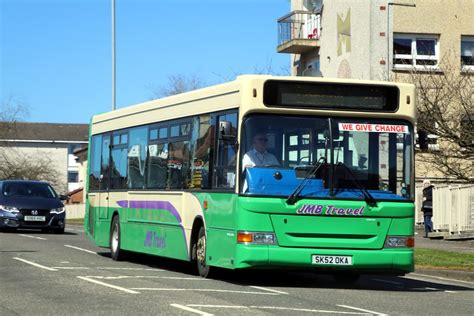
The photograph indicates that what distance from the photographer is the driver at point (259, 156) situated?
15623 millimetres

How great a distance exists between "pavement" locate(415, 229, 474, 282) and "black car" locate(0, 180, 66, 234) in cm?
1057

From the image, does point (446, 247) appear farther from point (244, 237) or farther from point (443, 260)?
Answer: point (244, 237)

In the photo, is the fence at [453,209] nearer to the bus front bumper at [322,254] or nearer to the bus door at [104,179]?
the bus door at [104,179]

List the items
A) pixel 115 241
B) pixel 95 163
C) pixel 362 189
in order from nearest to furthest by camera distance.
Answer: pixel 362 189 < pixel 115 241 < pixel 95 163

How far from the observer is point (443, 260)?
22938 millimetres

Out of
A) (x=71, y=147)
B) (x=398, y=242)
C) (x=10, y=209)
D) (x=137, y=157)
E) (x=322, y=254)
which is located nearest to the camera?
(x=322, y=254)

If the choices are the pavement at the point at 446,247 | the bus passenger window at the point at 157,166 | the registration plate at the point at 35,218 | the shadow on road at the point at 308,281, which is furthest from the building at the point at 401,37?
the shadow on road at the point at 308,281

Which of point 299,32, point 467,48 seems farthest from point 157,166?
point 299,32

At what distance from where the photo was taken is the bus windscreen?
52.0ft

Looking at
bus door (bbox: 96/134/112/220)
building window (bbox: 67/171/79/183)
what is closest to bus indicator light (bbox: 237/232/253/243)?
bus door (bbox: 96/134/112/220)

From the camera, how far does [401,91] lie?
16.4 m

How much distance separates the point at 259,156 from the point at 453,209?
1909cm

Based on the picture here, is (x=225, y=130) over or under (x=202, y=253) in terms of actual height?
over

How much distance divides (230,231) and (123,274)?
2440 mm
